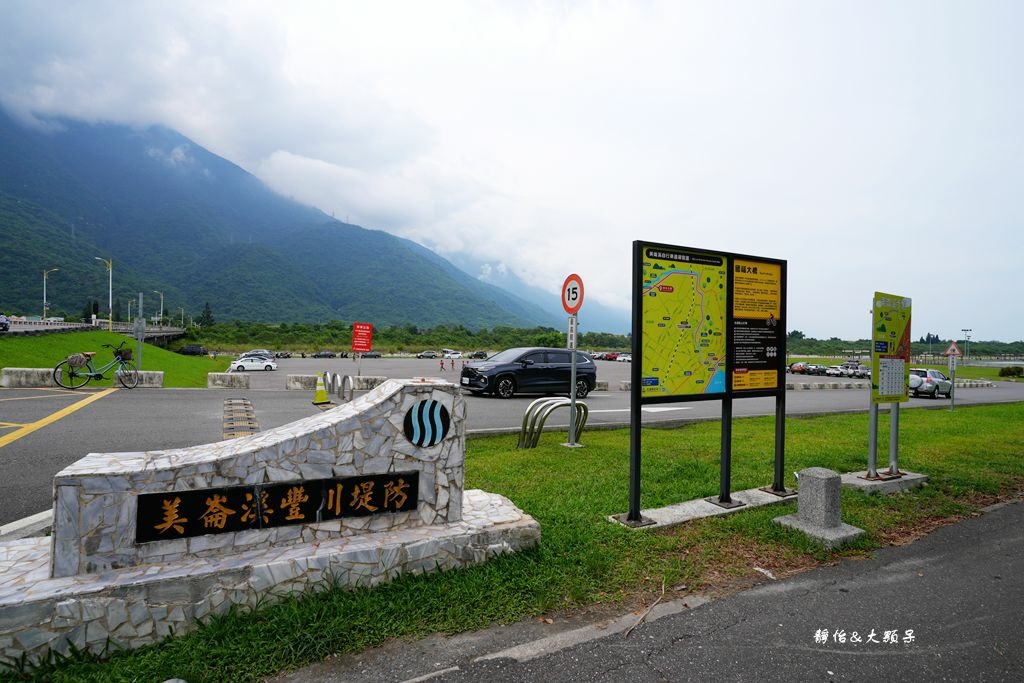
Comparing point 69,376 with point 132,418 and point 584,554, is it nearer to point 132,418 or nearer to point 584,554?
point 132,418

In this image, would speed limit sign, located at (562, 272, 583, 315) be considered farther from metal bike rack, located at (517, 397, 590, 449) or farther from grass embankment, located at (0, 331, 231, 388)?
grass embankment, located at (0, 331, 231, 388)

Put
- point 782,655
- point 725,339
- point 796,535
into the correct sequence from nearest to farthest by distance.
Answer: point 782,655 < point 796,535 < point 725,339

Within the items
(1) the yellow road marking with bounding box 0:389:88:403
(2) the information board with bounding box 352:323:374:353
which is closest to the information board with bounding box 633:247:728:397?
(1) the yellow road marking with bounding box 0:389:88:403

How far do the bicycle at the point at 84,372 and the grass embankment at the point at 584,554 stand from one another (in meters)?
10.8

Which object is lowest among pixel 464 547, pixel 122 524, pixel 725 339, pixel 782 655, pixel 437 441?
pixel 782 655

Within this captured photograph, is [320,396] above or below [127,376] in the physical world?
below

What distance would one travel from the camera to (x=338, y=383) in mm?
14461

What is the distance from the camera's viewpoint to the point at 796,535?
4371mm

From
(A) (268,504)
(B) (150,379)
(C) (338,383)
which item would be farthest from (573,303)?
(B) (150,379)

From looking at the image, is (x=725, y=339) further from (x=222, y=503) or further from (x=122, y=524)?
→ (x=122, y=524)

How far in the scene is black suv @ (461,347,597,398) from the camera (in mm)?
14750

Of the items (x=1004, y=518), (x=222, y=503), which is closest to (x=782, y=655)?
(x=222, y=503)

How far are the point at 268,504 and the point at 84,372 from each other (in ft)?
44.5

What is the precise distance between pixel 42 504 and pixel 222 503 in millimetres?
2972
